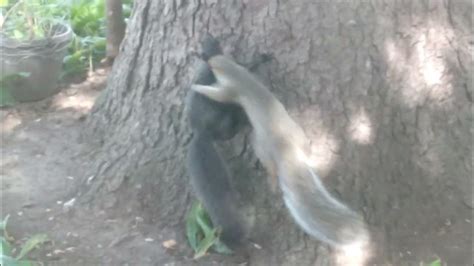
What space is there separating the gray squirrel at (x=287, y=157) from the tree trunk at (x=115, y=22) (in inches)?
68.8

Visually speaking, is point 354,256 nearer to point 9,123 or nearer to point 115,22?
point 9,123

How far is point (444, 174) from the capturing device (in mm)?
3586

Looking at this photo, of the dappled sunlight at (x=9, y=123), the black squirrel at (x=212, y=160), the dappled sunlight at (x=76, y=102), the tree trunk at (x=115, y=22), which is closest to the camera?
the black squirrel at (x=212, y=160)

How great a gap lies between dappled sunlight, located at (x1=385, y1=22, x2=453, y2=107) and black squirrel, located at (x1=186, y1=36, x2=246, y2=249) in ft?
2.02

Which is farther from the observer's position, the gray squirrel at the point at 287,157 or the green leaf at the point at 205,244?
the green leaf at the point at 205,244

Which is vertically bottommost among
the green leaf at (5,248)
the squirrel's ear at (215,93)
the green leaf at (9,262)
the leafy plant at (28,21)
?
the green leaf at (9,262)

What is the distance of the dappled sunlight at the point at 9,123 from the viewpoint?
179 inches

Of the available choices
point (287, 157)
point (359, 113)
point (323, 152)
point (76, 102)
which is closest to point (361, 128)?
point (359, 113)

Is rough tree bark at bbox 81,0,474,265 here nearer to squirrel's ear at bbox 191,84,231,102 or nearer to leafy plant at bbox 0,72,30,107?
squirrel's ear at bbox 191,84,231,102

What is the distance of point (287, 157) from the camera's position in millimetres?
3178

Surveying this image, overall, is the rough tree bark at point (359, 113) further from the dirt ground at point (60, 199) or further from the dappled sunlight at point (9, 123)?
the dappled sunlight at point (9, 123)

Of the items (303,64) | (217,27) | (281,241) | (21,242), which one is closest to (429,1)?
(303,64)

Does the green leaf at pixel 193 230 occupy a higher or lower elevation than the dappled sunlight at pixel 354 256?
higher

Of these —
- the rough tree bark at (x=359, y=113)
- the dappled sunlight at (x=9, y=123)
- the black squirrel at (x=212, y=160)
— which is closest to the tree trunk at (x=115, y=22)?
the dappled sunlight at (x=9, y=123)
